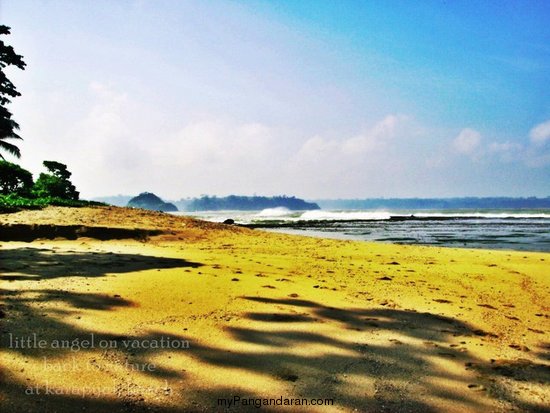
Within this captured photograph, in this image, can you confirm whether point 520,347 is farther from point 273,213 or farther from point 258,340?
point 273,213

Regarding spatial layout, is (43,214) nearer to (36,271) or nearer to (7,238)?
(7,238)

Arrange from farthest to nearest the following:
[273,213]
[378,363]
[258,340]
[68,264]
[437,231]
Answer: [273,213] < [437,231] < [68,264] < [258,340] < [378,363]

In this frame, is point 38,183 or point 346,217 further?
point 346,217

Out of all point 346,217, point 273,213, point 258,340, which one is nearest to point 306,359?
point 258,340

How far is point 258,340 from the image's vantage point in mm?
3338

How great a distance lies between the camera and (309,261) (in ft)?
28.5

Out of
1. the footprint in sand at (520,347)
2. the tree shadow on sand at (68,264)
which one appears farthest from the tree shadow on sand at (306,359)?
the tree shadow on sand at (68,264)

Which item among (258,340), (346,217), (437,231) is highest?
(346,217)

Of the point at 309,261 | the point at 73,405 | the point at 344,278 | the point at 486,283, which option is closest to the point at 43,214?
the point at 309,261

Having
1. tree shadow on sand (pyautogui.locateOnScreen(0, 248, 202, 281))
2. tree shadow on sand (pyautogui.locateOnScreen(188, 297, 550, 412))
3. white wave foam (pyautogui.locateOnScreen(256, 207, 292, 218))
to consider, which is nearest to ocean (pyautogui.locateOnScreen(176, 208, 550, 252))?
tree shadow on sand (pyautogui.locateOnScreen(0, 248, 202, 281))

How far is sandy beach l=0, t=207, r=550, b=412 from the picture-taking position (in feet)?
8.15

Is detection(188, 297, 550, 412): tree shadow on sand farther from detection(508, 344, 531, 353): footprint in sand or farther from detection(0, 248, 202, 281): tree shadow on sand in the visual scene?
detection(0, 248, 202, 281): tree shadow on sand

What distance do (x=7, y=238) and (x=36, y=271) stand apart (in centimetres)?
602

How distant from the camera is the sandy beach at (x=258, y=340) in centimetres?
248
